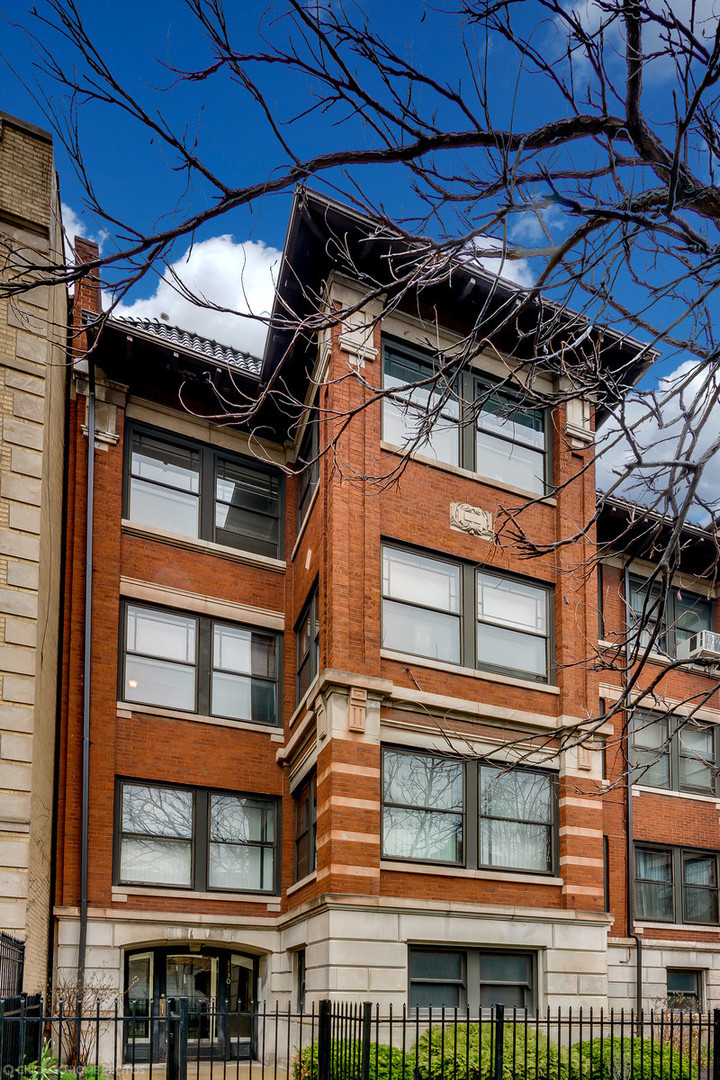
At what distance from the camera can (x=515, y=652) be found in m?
17.5

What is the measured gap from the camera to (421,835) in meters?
15.7

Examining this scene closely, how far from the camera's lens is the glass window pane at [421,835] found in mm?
15383

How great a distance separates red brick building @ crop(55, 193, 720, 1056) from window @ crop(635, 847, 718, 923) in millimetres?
1591

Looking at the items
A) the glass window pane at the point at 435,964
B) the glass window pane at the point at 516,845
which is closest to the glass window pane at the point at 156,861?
the glass window pane at the point at 435,964

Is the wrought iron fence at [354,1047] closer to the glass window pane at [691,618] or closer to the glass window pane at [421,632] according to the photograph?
the glass window pane at [421,632]

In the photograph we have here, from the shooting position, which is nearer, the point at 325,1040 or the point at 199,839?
the point at 325,1040

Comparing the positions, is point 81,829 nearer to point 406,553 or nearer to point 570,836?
point 406,553

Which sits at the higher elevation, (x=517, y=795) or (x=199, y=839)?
(x=517, y=795)

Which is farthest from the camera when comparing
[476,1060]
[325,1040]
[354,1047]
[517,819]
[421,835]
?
[517,819]

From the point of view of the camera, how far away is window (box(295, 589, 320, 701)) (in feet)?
56.3

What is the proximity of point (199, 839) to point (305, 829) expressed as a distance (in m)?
1.86

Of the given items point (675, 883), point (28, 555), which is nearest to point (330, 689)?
point (28, 555)

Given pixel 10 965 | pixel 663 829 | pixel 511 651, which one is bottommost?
pixel 10 965

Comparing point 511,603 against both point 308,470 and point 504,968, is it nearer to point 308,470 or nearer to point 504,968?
point 308,470
